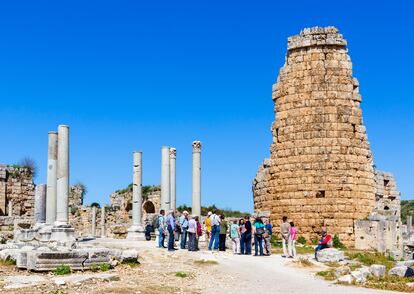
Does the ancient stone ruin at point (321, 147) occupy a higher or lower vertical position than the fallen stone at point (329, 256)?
higher

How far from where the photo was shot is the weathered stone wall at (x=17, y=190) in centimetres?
3931

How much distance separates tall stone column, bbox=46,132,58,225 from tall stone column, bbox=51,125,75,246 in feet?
3.13

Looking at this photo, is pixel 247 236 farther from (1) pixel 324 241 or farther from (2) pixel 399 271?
(2) pixel 399 271

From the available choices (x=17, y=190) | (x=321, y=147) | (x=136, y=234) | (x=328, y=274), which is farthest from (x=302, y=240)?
(x=17, y=190)

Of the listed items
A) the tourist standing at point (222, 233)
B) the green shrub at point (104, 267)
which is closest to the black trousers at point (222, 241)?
the tourist standing at point (222, 233)

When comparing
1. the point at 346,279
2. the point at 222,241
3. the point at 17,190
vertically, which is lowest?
the point at 346,279

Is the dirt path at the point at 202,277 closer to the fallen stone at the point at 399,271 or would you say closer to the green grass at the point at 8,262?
the green grass at the point at 8,262

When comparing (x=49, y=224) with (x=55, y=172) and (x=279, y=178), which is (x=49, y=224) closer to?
(x=55, y=172)

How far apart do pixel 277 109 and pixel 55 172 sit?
31.8 ft

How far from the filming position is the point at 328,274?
17344mm

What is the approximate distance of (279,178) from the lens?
1074 inches

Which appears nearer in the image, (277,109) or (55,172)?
(55,172)

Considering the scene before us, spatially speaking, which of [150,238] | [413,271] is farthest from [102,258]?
[150,238]

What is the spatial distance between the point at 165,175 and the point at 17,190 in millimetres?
14664
